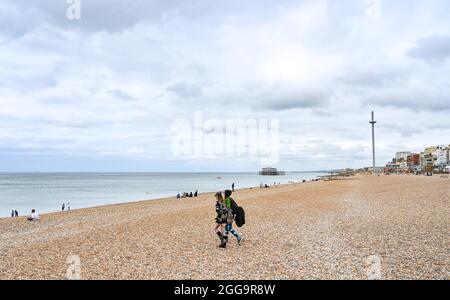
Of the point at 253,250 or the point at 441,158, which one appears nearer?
the point at 253,250

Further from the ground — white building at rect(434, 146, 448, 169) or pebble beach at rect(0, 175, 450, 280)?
white building at rect(434, 146, 448, 169)

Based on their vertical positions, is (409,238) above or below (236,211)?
below

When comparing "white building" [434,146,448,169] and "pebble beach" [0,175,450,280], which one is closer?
"pebble beach" [0,175,450,280]

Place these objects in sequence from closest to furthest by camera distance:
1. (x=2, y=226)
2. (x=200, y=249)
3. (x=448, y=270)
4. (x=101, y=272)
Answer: (x=448, y=270) < (x=101, y=272) < (x=200, y=249) < (x=2, y=226)

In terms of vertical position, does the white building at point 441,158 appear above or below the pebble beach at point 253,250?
above

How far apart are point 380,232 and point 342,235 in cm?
160

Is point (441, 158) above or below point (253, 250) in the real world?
above

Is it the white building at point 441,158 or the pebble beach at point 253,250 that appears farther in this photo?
the white building at point 441,158

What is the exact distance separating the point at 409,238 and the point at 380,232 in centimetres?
155

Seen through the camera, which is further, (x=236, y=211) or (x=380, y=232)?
(x=380, y=232)
